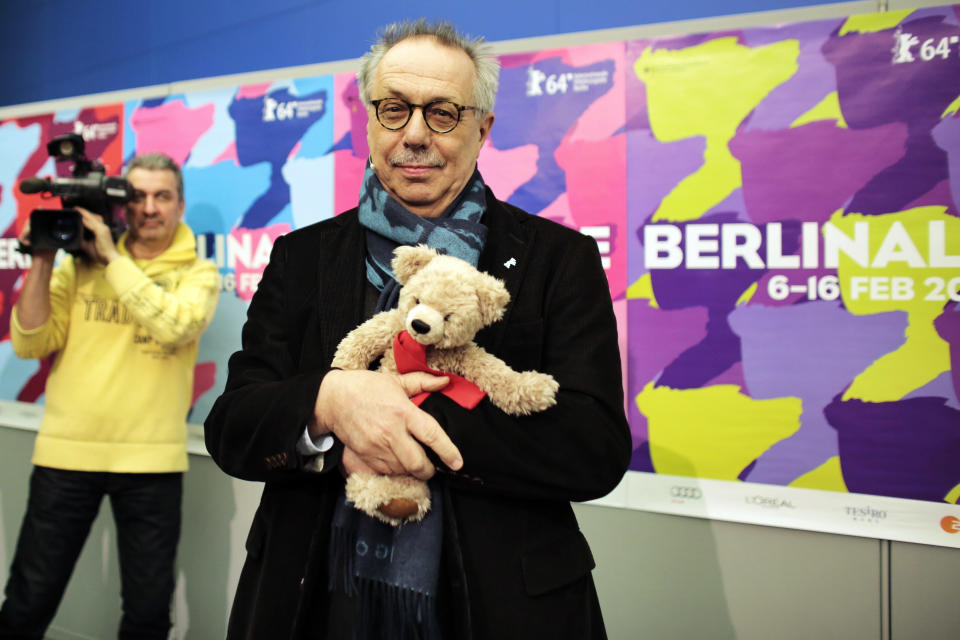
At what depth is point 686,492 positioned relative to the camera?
1959mm

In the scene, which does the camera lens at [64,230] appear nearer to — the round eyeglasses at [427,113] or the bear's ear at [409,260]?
the round eyeglasses at [427,113]

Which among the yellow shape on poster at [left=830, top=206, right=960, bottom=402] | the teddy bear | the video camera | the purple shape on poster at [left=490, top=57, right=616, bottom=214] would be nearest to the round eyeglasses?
the teddy bear

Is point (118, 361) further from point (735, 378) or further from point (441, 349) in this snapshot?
point (735, 378)

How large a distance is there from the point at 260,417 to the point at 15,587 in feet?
5.90

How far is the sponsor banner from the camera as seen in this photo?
1.73 metres

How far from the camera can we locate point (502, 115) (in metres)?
2.15

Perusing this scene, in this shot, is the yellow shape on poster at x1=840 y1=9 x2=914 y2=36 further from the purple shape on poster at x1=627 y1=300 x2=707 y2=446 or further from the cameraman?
the cameraman

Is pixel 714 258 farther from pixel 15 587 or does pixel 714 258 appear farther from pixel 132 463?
pixel 15 587

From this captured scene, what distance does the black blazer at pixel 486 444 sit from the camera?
929 mm

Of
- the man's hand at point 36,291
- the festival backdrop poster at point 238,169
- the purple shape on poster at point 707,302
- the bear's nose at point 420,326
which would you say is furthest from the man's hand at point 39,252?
the purple shape on poster at point 707,302

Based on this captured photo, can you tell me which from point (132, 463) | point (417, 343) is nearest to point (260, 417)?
point (417, 343)

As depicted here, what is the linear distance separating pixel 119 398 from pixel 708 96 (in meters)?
2.10

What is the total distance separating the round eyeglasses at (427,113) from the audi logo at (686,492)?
1374mm

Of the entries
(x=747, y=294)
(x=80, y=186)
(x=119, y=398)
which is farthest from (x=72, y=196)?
(x=747, y=294)
